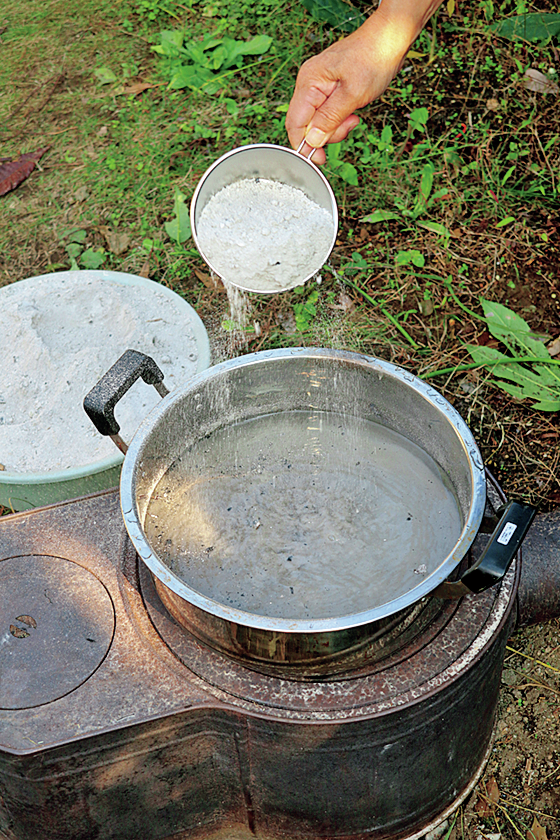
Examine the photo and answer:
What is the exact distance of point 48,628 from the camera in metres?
1.43

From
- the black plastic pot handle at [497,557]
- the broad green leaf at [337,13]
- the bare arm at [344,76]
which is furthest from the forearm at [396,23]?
the broad green leaf at [337,13]

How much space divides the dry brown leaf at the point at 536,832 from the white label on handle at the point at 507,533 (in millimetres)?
867

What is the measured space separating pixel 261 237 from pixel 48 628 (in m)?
1.02

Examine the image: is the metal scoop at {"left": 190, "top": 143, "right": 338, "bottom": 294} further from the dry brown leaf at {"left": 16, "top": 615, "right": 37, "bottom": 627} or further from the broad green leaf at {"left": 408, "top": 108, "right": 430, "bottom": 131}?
the broad green leaf at {"left": 408, "top": 108, "right": 430, "bottom": 131}

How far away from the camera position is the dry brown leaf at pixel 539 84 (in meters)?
3.20

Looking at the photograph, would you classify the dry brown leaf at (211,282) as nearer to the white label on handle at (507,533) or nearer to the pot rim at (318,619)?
the pot rim at (318,619)

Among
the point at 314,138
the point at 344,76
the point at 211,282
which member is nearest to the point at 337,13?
the point at 211,282

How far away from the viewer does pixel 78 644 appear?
4.59 ft

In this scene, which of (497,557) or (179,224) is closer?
(497,557)

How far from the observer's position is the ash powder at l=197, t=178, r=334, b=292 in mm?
1791

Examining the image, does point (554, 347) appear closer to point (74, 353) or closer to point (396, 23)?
point (396, 23)

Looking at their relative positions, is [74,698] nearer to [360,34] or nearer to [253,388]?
[253,388]

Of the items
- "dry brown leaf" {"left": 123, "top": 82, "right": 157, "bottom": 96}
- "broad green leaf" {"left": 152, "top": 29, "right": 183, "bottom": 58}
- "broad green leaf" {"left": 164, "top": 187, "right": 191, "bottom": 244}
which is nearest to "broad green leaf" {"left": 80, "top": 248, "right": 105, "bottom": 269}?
"broad green leaf" {"left": 164, "top": 187, "right": 191, "bottom": 244}

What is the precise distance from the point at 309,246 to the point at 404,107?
1.78 meters
